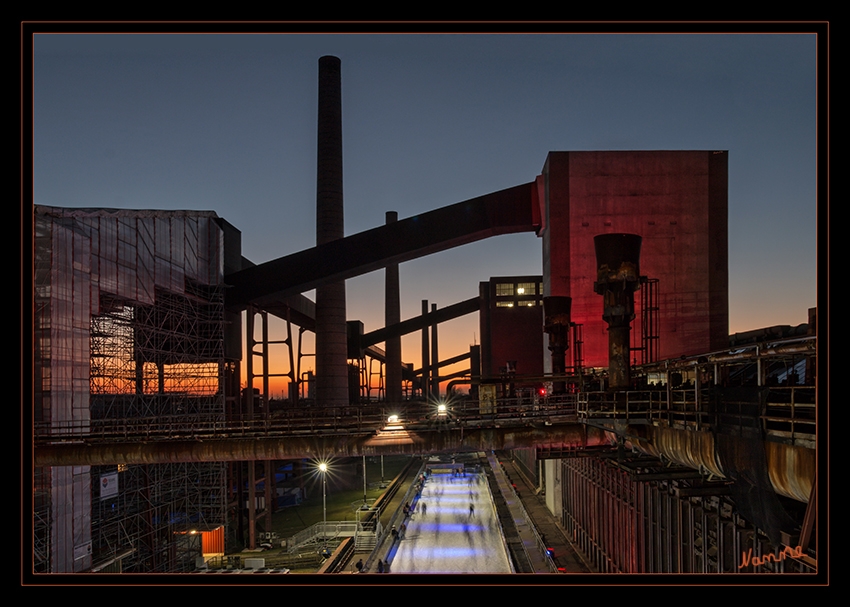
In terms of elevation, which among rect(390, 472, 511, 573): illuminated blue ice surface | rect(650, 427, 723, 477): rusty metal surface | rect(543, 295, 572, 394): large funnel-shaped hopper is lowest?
rect(390, 472, 511, 573): illuminated blue ice surface

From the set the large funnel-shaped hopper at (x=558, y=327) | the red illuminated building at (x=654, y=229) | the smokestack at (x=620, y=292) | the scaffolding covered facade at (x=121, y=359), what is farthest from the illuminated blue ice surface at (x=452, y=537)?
the smokestack at (x=620, y=292)

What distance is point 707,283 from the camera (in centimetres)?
3369

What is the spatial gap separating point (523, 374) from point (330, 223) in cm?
2185

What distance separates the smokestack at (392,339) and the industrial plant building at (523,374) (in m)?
24.1

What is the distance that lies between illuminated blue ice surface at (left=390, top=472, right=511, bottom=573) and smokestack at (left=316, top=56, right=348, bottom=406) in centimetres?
1118

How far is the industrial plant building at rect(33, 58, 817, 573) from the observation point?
1261 cm

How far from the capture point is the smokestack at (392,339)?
71188mm

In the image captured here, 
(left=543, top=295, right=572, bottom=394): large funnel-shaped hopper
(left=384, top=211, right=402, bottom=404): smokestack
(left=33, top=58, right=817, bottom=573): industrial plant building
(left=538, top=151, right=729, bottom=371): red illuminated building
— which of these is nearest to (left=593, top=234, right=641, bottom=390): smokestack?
(left=33, top=58, right=817, bottom=573): industrial plant building

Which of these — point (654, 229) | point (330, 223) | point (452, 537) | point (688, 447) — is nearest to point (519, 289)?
point (330, 223)

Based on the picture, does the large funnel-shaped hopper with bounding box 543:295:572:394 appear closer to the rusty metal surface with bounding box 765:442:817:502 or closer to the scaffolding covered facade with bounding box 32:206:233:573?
the scaffolding covered facade with bounding box 32:206:233:573

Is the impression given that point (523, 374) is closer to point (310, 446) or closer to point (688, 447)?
point (310, 446)
